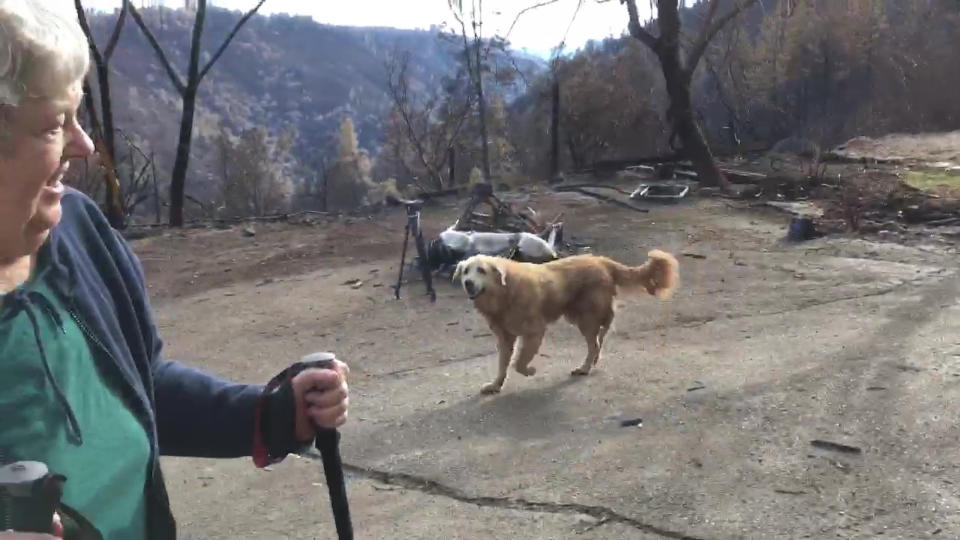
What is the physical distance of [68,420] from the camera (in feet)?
4.16

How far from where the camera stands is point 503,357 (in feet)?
18.6

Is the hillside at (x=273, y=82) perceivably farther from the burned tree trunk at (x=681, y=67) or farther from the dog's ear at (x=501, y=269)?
the dog's ear at (x=501, y=269)

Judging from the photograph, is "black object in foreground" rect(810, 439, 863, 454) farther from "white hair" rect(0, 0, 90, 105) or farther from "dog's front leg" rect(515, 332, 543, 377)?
"white hair" rect(0, 0, 90, 105)

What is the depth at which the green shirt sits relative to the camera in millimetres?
1222

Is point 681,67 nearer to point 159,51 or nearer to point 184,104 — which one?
point 184,104

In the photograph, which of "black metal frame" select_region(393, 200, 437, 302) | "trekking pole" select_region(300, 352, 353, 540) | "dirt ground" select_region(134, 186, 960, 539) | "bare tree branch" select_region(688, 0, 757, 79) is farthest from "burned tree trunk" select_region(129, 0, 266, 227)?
"trekking pole" select_region(300, 352, 353, 540)

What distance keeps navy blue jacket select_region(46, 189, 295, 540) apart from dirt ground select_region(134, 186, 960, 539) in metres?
2.23

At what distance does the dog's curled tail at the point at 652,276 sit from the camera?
5.82 metres

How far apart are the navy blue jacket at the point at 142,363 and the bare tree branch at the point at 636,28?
12.6 meters

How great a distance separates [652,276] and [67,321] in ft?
15.9

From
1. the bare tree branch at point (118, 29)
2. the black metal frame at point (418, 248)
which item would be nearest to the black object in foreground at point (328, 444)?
the black metal frame at point (418, 248)

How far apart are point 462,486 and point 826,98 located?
1000 inches

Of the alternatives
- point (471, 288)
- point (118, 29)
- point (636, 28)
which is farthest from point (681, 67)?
point (471, 288)

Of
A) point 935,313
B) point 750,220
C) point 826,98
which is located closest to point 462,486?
point 935,313
